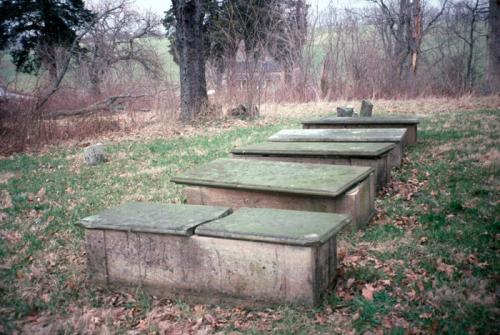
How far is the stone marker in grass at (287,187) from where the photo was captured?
4117mm

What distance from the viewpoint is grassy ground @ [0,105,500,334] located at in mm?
2896

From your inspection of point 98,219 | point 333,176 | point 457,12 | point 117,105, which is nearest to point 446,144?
point 333,176

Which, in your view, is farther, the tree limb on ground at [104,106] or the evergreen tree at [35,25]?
the evergreen tree at [35,25]

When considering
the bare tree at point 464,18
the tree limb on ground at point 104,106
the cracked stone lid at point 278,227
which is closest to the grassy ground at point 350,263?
the cracked stone lid at point 278,227

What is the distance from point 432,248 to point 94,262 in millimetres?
2506

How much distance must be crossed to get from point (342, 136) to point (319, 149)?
1.03 metres

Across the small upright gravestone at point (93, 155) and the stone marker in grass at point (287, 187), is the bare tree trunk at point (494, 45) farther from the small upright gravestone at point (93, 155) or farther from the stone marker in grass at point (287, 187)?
the stone marker in grass at point (287, 187)

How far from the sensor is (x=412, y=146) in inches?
302

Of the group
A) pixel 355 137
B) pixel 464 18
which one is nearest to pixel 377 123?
pixel 355 137

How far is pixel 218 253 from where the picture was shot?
3.13 metres

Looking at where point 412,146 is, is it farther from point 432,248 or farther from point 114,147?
point 114,147

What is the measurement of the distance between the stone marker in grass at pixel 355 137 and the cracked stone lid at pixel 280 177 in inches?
60.7

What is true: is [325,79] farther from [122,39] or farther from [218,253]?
[218,253]

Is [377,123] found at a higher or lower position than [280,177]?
higher
